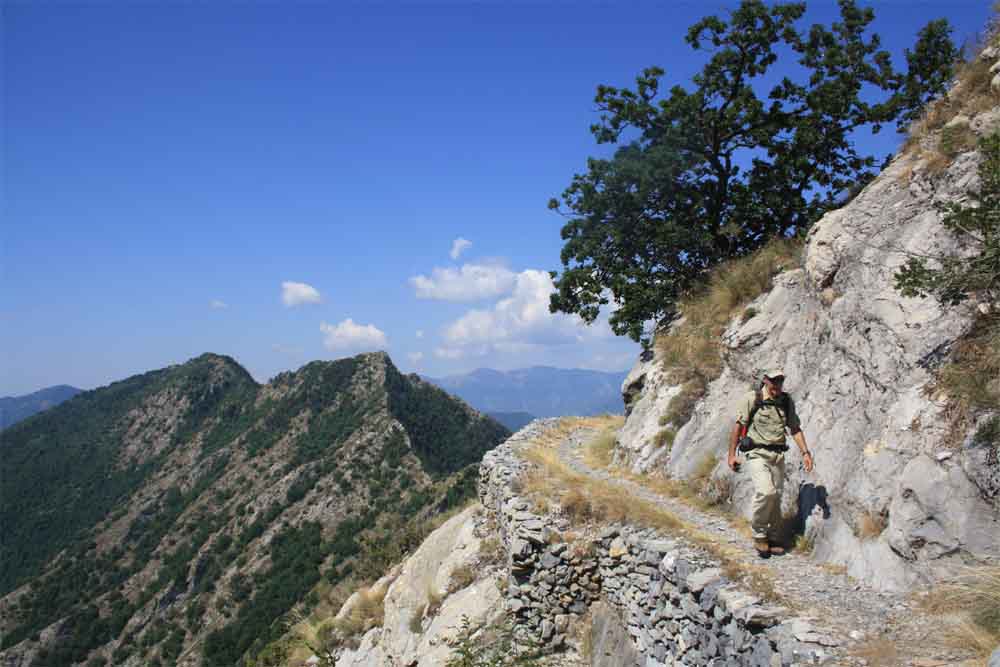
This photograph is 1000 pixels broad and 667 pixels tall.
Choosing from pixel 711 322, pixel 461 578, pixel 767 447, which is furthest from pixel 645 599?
pixel 711 322

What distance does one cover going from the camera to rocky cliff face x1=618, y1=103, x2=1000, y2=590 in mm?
6215

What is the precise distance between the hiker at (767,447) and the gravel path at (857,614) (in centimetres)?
34

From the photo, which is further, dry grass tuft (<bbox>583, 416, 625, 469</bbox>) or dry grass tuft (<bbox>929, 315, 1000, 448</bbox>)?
dry grass tuft (<bbox>583, 416, 625, 469</bbox>)

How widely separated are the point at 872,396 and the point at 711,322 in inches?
281

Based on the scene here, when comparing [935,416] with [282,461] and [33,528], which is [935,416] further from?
[33,528]

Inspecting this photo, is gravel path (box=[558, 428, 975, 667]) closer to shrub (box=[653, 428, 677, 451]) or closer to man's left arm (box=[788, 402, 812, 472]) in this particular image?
man's left arm (box=[788, 402, 812, 472])

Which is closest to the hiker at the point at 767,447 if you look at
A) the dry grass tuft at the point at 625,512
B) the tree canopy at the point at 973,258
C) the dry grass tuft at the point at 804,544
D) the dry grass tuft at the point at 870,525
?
the dry grass tuft at the point at 804,544

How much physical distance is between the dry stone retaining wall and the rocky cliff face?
1649 mm

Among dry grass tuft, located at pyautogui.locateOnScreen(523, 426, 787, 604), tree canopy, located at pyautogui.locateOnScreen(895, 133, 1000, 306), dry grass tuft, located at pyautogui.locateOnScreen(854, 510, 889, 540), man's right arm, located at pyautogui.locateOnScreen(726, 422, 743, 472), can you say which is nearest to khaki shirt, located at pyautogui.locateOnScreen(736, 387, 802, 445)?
man's right arm, located at pyautogui.locateOnScreen(726, 422, 743, 472)

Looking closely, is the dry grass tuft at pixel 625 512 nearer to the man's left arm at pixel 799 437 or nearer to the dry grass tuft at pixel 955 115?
the man's left arm at pixel 799 437

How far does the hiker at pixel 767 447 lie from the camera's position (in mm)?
7922

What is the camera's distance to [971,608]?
5.21m

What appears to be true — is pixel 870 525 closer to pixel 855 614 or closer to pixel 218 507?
pixel 855 614

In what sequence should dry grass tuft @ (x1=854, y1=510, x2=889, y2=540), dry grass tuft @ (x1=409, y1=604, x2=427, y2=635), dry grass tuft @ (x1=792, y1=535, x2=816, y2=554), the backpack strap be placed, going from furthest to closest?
dry grass tuft @ (x1=409, y1=604, x2=427, y2=635)
the backpack strap
dry grass tuft @ (x1=792, y1=535, x2=816, y2=554)
dry grass tuft @ (x1=854, y1=510, x2=889, y2=540)
